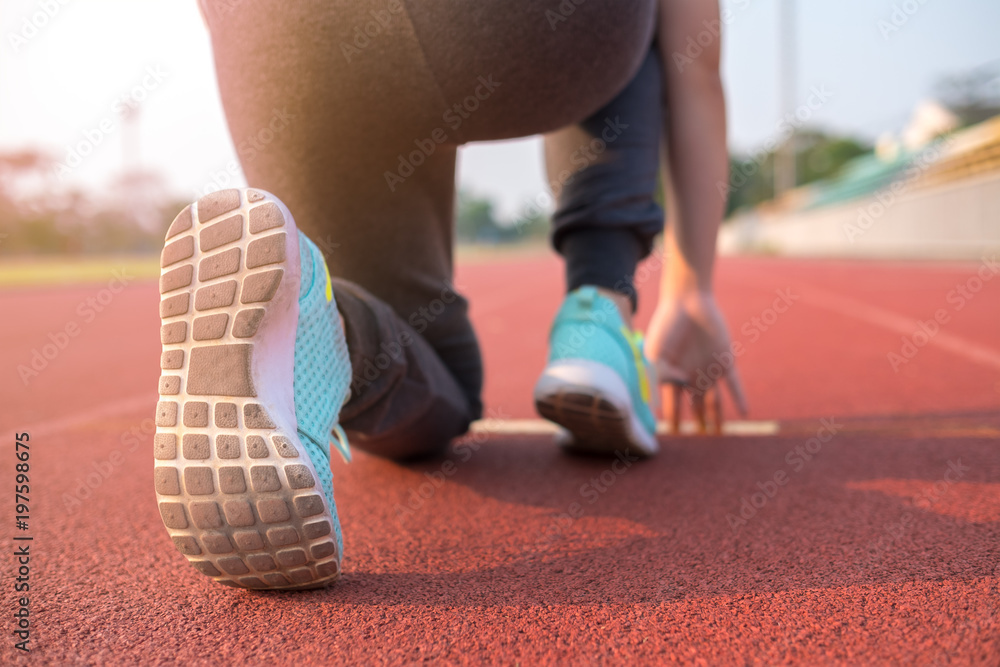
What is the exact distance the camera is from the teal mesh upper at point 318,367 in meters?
0.95

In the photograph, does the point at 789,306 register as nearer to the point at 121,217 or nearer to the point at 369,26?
the point at 369,26

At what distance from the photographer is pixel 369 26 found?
111 cm

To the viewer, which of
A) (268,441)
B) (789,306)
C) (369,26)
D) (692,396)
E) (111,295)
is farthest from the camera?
(111,295)

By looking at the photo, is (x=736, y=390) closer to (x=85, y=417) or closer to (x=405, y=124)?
(x=405, y=124)

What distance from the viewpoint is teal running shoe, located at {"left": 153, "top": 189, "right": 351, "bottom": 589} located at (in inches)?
33.6

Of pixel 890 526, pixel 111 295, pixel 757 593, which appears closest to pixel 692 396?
pixel 890 526

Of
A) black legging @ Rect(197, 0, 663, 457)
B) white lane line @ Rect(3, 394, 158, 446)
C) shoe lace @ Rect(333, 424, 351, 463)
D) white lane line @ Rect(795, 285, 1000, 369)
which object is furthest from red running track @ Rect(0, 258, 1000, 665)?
white lane line @ Rect(795, 285, 1000, 369)

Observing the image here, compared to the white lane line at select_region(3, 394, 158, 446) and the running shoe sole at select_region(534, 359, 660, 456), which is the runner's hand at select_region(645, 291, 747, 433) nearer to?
the running shoe sole at select_region(534, 359, 660, 456)

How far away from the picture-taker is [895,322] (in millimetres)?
4484

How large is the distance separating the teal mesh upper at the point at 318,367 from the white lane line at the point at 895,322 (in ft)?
8.94

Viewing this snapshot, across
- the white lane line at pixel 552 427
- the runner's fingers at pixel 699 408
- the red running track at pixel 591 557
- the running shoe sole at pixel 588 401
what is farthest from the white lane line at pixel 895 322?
the running shoe sole at pixel 588 401

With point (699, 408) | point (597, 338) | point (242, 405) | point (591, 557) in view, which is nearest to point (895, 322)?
point (699, 408)

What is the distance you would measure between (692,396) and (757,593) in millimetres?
965

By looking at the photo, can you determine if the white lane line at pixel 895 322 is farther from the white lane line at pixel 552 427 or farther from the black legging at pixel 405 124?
the black legging at pixel 405 124
